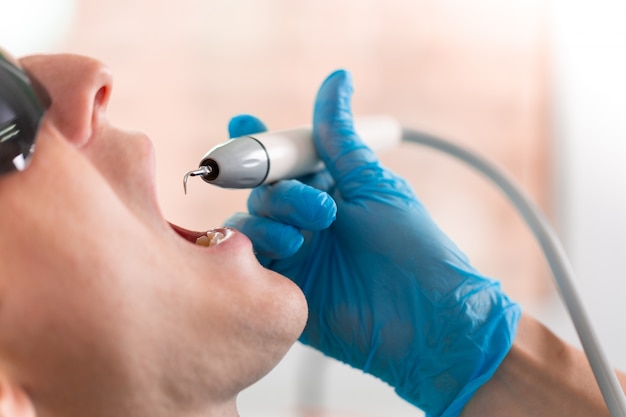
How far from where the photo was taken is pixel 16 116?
0.78m

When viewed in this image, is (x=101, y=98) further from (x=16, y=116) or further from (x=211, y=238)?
(x=211, y=238)

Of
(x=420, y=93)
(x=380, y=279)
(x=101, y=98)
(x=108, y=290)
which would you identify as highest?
(x=101, y=98)

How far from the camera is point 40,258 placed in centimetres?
76

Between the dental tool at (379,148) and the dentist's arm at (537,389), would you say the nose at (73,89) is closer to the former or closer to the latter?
the dental tool at (379,148)

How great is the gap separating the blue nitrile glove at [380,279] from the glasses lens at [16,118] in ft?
1.29

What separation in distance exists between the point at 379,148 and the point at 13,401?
81cm

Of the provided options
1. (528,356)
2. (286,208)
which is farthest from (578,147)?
(286,208)

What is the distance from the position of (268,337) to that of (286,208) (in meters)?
0.23

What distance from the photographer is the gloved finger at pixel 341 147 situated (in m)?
1.21

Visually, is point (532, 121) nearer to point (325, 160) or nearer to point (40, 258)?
point (325, 160)

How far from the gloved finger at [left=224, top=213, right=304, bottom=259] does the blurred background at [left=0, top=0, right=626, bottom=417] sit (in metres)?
1.46

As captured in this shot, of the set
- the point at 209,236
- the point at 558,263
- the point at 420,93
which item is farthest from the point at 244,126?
the point at 420,93

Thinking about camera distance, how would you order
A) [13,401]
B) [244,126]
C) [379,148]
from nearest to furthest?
[13,401] < [244,126] < [379,148]

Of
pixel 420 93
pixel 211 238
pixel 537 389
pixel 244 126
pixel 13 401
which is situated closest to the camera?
pixel 13 401
